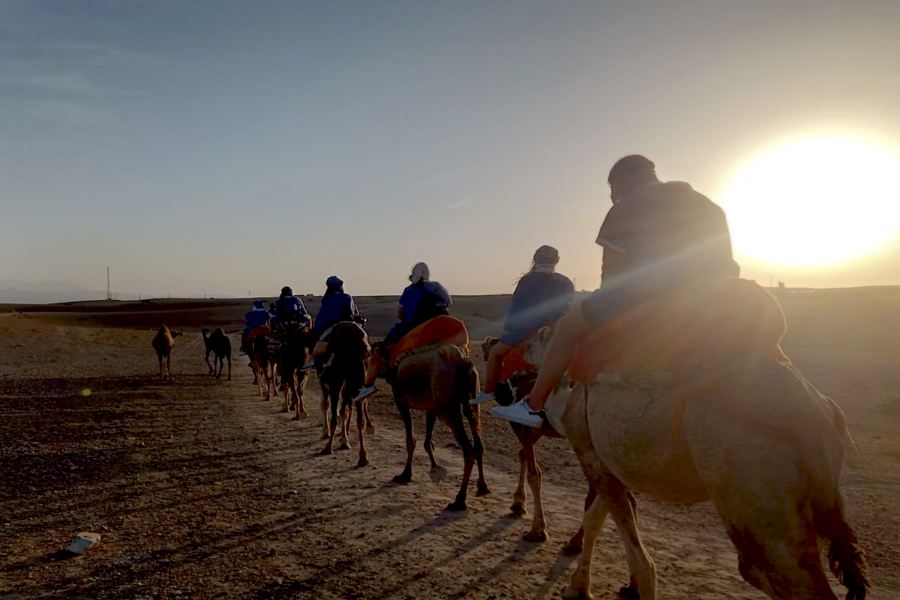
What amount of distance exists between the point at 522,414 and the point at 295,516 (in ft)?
11.8

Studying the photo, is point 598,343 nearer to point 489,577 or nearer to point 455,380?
point 489,577

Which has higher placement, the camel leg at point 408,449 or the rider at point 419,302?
the rider at point 419,302

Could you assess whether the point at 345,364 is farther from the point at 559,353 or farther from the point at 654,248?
the point at 654,248

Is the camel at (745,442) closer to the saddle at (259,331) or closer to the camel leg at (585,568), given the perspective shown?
the camel leg at (585,568)

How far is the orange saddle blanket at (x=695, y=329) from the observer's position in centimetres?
321

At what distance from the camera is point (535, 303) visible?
6719 mm

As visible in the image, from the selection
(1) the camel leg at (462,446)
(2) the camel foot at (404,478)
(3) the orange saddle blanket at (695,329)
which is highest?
(3) the orange saddle blanket at (695,329)

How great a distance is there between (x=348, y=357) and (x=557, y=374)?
7.15 metres

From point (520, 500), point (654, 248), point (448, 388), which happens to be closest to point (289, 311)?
point (448, 388)

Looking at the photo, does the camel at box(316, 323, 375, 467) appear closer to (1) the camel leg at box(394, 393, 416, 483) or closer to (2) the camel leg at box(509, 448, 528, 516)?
(1) the camel leg at box(394, 393, 416, 483)

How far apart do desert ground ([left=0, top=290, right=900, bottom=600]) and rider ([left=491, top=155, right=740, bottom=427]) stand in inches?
110

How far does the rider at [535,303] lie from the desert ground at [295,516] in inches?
70.8

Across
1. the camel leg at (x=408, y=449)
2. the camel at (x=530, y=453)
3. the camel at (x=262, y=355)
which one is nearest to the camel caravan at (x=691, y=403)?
the camel at (x=530, y=453)

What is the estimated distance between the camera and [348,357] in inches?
428
